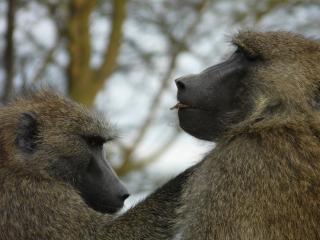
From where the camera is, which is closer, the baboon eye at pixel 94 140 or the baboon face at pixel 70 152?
the baboon face at pixel 70 152

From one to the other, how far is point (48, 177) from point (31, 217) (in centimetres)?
31

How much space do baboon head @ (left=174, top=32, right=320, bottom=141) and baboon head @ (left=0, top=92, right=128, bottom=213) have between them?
703 mm

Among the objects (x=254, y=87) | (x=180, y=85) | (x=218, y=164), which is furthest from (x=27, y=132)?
(x=254, y=87)

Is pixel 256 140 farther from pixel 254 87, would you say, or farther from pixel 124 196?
pixel 124 196

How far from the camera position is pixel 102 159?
16.5ft

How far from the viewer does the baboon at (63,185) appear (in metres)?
4.61

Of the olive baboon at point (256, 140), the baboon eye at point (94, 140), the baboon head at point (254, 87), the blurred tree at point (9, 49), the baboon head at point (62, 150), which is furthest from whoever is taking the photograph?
the blurred tree at point (9, 49)

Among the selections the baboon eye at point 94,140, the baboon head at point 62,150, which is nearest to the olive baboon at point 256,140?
the baboon head at point 62,150

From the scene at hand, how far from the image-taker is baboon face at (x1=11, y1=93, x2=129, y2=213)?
487 cm

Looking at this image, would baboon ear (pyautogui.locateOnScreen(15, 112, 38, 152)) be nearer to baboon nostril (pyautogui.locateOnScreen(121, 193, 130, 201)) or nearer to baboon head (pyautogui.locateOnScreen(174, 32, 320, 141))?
baboon nostril (pyautogui.locateOnScreen(121, 193, 130, 201))

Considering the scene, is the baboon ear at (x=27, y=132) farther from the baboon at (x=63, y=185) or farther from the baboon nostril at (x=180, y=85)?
the baboon nostril at (x=180, y=85)

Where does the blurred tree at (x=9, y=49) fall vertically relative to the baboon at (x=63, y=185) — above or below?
below

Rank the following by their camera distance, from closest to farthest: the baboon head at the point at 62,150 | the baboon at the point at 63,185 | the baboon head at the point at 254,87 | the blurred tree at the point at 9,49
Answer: the baboon head at the point at 254,87 → the baboon at the point at 63,185 → the baboon head at the point at 62,150 → the blurred tree at the point at 9,49

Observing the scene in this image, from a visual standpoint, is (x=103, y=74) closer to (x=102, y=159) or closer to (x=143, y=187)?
(x=143, y=187)
